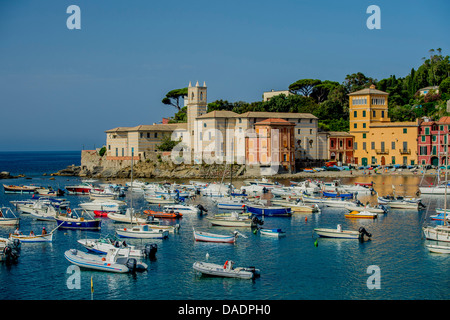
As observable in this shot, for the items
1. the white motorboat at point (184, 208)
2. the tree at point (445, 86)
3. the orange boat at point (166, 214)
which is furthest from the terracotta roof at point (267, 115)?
the orange boat at point (166, 214)

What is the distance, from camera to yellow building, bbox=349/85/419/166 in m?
83.6

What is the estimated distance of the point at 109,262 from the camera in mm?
31234

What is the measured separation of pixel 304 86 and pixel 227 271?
91590 mm

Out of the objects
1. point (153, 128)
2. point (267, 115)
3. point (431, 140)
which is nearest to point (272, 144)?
point (267, 115)

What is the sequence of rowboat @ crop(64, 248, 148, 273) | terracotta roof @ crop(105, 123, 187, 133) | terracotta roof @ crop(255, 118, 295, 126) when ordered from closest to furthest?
1. rowboat @ crop(64, 248, 148, 273)
2. terracotta roof @ crop(255, 118, 295, 126)
3. terracotta roof @ crop(105, 123, 187, 133)

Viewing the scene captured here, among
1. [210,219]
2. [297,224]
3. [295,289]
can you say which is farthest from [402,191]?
[295,289]

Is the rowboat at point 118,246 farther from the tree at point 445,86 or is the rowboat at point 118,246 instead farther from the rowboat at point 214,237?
the tree at point 445,86

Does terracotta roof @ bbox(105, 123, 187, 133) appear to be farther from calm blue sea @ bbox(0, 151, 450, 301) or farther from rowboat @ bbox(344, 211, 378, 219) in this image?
rowboat @ bbox(344, 211, 378, 219)

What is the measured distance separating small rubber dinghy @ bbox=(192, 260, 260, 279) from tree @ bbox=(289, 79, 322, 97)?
89.8 m

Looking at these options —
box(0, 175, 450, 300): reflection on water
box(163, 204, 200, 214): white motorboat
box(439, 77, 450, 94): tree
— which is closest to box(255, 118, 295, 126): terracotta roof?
box(163, 204, 200, 214): white motorboat

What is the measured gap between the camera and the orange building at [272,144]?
265 feet

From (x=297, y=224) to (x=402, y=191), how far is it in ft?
70.8

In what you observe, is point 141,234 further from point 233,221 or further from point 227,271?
point 227,271

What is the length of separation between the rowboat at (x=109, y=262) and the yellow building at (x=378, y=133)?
2428 inches
